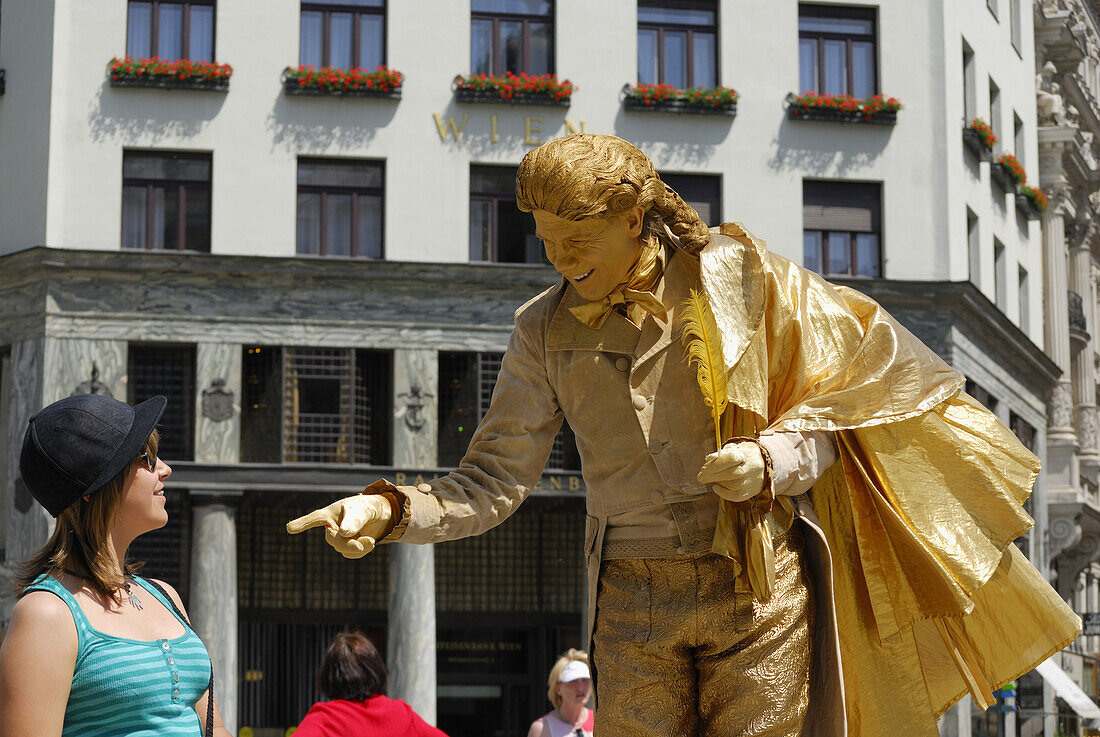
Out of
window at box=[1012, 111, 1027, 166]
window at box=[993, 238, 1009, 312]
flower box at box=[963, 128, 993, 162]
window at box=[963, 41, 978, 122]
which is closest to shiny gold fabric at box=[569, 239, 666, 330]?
flower box at box=[963, 128, 993, 162]

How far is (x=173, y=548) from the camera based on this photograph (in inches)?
782

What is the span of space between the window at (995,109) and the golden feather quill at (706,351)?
22.9m

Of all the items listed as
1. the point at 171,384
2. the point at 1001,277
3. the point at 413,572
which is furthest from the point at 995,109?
the point at 171,384

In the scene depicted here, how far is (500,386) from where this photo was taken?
4.46 m

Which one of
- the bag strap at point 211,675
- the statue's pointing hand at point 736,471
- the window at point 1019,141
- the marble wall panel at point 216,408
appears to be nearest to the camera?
the statue's pointing hand at point 736,471

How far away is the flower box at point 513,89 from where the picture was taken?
20.9 meters

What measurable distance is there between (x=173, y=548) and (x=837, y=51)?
11.4 meters

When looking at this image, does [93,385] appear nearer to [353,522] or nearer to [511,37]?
[511,37]

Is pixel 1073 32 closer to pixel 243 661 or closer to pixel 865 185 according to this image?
pixel 865 185

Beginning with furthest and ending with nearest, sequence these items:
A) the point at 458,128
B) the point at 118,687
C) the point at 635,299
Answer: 1. the point at 458,128
2. the point at 635,299
3. the point at 118,687

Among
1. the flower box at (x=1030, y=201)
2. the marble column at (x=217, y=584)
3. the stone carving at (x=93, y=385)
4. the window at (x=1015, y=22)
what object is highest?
the window at (x=1015, y=22)

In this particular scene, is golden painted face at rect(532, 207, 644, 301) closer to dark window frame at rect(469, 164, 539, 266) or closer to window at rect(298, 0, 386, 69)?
dark window frame at rect(469, 164, 539, 266)

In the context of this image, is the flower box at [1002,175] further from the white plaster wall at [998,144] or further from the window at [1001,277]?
the window at [1001,277]

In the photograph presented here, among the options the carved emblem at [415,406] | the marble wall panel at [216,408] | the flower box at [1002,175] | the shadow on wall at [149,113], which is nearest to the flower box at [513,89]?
the shadow on wall at [149,113]
